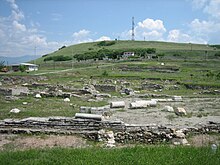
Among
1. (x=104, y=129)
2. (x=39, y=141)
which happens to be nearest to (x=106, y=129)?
(x=104, y=129)

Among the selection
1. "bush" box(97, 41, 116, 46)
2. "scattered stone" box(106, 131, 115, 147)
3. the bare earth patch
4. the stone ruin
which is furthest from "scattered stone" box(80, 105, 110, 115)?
"bush" box(97, 41, 116, 46)

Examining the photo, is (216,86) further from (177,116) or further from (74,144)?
(74,144)

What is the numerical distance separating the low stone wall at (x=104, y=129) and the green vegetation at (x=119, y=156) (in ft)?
8.55


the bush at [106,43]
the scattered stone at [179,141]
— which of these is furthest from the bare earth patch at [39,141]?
the bush at [106,43]

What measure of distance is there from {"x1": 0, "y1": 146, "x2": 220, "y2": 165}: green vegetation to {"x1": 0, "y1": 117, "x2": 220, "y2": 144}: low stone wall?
261 centimetres

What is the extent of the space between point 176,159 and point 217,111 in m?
10.5

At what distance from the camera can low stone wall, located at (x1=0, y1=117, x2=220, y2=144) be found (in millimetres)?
10703

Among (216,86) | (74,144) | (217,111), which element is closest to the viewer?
(74,144)

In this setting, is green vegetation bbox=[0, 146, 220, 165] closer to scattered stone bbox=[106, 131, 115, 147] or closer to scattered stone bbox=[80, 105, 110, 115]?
scattered stone bbox=[106, 131, 115, 147]

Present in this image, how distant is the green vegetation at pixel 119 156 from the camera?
6.96 metres

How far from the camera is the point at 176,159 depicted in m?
7.14

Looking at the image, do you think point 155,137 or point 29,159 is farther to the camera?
point 155,137

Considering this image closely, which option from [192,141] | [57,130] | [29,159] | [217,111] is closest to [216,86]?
[217,111]

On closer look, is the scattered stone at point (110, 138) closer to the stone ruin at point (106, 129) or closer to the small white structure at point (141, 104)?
the stone ruin at point (106, 129)
